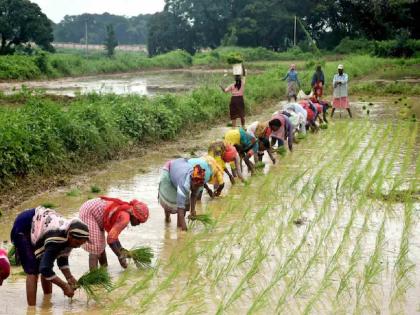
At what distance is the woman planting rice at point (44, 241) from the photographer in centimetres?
488

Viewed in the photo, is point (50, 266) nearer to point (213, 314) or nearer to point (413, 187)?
point (213, 314)

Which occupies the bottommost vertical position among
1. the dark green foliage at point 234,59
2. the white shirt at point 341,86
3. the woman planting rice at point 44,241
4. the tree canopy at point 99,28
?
the woman planting rice at point 44,241

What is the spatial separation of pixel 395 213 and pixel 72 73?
A: 27.2 meters

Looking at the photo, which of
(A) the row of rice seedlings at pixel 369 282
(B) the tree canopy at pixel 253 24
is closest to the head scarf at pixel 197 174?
(A) the row of rice seedlings at pixel 369 282

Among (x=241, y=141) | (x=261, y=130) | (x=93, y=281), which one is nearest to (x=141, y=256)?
(x=93, y=281)

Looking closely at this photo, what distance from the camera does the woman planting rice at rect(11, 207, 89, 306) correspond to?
4.88 metres

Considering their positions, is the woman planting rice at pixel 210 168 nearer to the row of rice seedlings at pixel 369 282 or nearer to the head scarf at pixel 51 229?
the row of rice seedlings at pixel 369 282

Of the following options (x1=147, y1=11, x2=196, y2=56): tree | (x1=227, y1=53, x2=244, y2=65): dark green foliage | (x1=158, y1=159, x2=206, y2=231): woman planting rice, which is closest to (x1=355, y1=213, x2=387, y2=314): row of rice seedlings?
(x1=158, y1=159, x2=206, y2=231): woman planting rice

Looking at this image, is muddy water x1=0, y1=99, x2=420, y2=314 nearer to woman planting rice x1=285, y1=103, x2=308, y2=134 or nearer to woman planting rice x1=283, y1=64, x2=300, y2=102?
woman planting rice x1=285, y1=103, x2=308, y2=134

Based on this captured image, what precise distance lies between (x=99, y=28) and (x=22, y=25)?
62916 millimetres

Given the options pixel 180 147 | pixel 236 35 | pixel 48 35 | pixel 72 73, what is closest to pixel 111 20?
pixel 236 35

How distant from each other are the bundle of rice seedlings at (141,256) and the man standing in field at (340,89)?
36.7 ft

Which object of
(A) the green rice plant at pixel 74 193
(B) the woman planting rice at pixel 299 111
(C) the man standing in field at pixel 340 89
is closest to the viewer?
(A) the green rice plant at pixel 74 193

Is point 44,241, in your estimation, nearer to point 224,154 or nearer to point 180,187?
point 180,187
